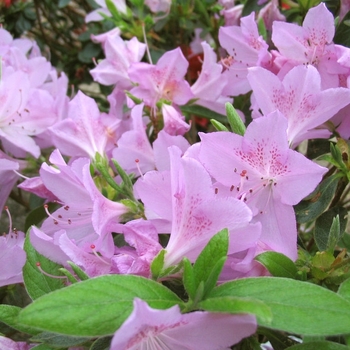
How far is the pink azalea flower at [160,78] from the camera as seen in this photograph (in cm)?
106

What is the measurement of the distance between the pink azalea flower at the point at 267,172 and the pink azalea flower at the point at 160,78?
0.42 meters

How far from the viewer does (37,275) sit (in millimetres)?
729

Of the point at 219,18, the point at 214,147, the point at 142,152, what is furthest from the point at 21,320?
the point at 219,18

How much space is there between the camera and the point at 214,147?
659 mm

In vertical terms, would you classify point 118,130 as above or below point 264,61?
below

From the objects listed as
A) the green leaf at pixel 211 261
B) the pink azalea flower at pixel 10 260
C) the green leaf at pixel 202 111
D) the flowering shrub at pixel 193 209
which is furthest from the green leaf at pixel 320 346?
the green leaf at pixel 202 111

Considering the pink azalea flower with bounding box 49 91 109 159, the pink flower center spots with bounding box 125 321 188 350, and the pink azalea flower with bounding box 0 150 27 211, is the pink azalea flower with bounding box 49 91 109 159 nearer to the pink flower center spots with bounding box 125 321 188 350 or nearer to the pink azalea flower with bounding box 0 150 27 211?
the pink azalea flower with bounding box 0 150 27 211

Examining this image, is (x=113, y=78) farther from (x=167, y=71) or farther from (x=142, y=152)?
(x=142, y=152)

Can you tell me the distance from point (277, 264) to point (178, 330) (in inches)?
6.2

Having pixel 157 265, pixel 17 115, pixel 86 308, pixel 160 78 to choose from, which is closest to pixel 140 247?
pixel 157 265

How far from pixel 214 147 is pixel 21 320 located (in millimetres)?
294

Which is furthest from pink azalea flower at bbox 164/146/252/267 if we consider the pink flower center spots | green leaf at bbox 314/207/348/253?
green leaf at bbox 314/207/348/253

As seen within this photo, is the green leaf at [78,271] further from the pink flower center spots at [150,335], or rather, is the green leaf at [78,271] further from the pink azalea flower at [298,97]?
the pink azalea flower at [298,97]

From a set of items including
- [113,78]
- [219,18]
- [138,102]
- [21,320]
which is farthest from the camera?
[219,18]
